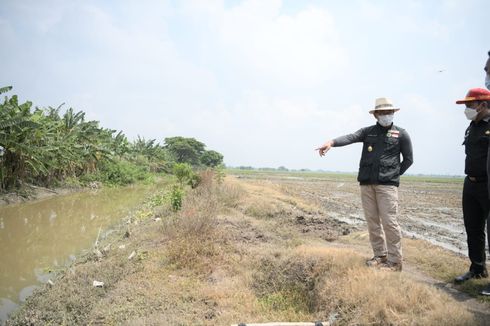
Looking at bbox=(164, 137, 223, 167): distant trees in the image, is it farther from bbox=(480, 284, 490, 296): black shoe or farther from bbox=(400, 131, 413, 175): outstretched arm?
bbox=(480, 284, 490, 296): black shoe

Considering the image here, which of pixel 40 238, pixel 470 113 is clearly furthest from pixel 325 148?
pixel 40 238

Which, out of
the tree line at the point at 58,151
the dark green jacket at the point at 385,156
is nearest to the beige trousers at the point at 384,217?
the dark green jacket at the point at 385,156

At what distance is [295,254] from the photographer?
5.06m

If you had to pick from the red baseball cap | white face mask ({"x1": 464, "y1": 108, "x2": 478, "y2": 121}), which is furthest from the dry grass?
the red baseball cap

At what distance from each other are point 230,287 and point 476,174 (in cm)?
334

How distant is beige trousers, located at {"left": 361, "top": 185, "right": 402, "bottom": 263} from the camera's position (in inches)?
161

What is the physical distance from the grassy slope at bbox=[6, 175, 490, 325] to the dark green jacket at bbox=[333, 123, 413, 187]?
114 cm

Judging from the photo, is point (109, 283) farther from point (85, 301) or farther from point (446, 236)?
point (446, 236)

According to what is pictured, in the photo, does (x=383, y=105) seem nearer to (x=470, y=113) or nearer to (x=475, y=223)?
(x=470, y=113)

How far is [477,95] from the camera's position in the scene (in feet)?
12.2

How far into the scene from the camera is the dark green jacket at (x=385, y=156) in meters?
4.16

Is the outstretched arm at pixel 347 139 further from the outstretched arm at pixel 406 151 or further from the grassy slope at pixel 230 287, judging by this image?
the grassy slope at pixel 230 287

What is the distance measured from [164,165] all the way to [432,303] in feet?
135

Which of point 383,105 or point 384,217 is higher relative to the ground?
point 383,105
